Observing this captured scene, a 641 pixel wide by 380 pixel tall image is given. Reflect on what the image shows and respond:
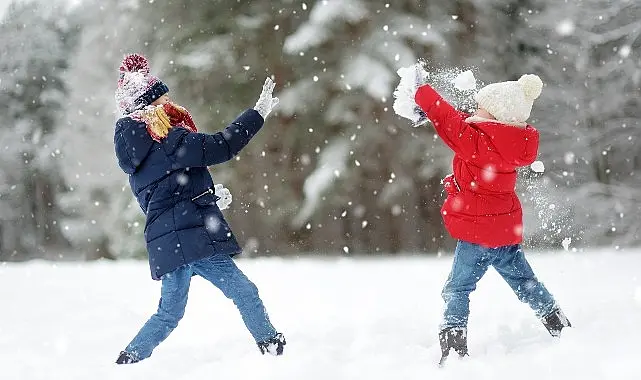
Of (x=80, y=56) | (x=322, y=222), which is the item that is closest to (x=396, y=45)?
(x=322, y=222)

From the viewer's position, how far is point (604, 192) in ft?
43.4

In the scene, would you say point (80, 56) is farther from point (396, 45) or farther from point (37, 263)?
point (396, 45)

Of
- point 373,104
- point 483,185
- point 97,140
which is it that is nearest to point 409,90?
point 483,185

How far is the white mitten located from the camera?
4.32 metres

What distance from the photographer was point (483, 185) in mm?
4344

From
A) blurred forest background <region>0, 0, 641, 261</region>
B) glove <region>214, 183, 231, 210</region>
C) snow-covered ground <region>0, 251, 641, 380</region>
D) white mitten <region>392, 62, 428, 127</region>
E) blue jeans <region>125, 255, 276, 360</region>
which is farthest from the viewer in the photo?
blurred forest background <region>0, 0, 641, 261</region>

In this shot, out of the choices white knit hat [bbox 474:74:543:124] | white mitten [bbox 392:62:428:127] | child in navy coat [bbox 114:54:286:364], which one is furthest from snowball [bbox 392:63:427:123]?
child in navy coat [bbox 114:54:286:364]

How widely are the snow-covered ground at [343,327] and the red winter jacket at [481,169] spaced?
27.4 inches

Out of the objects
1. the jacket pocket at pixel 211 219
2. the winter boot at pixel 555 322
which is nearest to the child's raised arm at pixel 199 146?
the jacket pocket at pixel 211 219

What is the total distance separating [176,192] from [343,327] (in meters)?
1.90

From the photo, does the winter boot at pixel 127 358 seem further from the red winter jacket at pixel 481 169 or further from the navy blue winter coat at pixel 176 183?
the red winter jacket at pixel 481 169

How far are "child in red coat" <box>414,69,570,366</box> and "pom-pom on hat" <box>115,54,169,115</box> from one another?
1.49 m

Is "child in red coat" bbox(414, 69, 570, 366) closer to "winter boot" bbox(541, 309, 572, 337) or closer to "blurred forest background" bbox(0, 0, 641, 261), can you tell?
"winter boot" bbox(541, 309, 572, 337)

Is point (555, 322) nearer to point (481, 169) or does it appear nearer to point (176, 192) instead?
point (481, 169)
